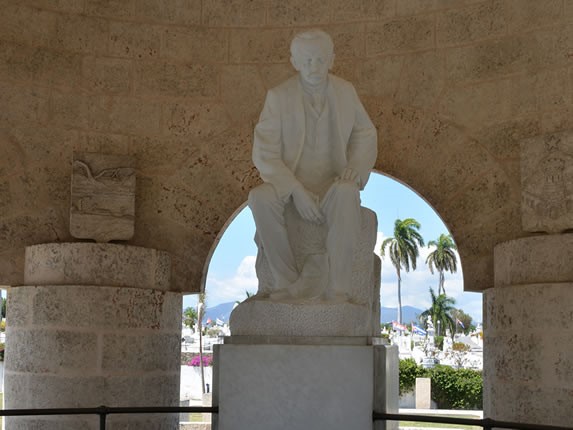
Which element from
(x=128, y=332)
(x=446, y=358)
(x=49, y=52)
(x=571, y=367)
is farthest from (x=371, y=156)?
(x=446, y=358)

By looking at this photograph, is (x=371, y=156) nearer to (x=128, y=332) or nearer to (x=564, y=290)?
(x=564, y=290)

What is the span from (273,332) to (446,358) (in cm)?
3275

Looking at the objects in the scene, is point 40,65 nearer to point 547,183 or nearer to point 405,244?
point 547,183

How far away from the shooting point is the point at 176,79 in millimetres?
6422

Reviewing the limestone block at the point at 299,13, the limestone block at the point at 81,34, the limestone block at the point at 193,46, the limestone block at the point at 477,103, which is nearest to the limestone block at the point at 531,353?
the limestone block at the point at 477,103

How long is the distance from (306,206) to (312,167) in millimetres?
320

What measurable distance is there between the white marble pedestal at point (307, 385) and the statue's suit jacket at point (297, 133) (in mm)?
885

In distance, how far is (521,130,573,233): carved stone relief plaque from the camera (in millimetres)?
5297

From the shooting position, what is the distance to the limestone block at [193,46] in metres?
6.44

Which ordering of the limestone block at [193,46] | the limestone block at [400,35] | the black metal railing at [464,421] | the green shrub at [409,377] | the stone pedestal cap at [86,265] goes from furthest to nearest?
the green shrub at [409,377] → the limestone block at [193,46] → the limestone block at [400,35] → the stone pedestal cap at [86,265] → the black metal railing at [464,421]

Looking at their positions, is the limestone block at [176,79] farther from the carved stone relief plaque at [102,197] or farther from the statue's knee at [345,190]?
the statue's knee at [345,190]

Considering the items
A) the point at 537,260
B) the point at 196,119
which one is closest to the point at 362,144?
the point at 537,260

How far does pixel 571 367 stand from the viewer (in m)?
4.91

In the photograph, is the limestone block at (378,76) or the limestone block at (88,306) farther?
the limestone block at (378,76)
